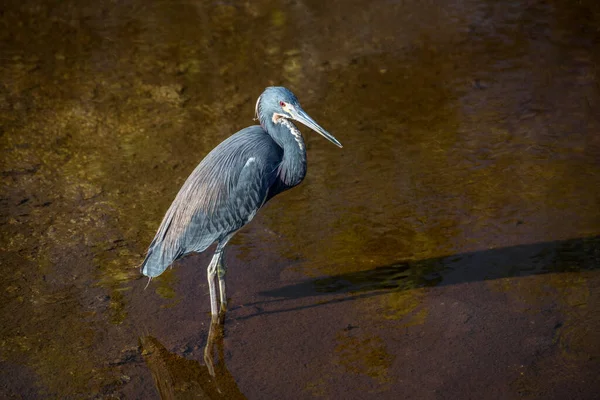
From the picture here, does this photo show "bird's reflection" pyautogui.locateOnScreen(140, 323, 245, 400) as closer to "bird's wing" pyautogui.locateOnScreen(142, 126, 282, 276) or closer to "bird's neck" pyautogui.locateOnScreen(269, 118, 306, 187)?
"bird's wing" pyautogui.locateOnScreen(142, 126, 282, 276)

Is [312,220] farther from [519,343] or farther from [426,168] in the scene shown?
[519,343]

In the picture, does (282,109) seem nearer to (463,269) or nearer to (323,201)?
(323,201)

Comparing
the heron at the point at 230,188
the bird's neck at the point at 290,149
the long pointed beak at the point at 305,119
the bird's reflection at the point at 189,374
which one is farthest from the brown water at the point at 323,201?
the long pointed beak at the point at 305,119

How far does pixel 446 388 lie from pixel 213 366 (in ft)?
5.58

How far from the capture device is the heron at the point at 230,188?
5.82 m

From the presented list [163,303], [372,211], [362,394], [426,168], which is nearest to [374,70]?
[426,168]

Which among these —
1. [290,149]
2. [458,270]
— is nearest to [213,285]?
[290,149]

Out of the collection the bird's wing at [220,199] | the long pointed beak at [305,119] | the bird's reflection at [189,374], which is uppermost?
the long pointed beak at [305,119]

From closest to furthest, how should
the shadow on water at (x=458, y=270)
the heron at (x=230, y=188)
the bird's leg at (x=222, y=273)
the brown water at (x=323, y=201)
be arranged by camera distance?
the brown water at (x=323, y=201) → the heron at (x=230, y=188) → the bird's leg at (x=222, y=273) → the shadow on water at (x=458, y=270)

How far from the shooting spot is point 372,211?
A: 7.01 m

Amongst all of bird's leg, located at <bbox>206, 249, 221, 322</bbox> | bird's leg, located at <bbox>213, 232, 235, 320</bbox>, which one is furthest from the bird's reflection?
bird's leg, located at <bbox>213, 232, 235, 320</bbox>

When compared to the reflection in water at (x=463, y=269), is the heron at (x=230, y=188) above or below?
above

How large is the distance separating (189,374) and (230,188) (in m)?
1.45

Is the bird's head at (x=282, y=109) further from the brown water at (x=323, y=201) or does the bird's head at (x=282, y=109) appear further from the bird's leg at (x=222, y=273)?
the brown water at (x=323, y=201)
